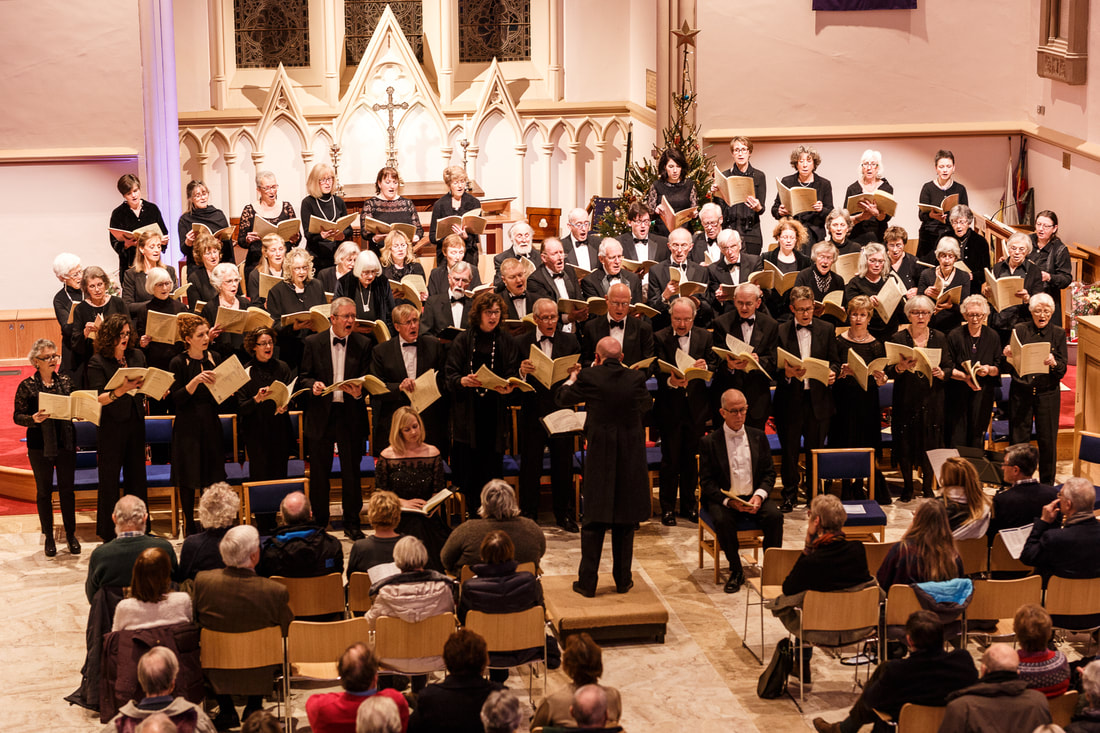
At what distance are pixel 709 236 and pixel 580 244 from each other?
1.00m

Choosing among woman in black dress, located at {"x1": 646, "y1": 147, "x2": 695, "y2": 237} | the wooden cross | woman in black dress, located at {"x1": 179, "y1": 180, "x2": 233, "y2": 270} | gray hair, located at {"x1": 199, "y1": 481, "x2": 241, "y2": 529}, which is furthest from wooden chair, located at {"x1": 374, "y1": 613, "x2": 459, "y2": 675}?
the wooden cross

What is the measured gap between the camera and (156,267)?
9.47m

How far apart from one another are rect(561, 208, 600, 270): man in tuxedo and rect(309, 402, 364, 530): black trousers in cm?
266

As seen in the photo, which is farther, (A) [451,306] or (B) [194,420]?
(A) [451,306]

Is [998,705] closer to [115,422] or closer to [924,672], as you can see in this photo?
[924,672]

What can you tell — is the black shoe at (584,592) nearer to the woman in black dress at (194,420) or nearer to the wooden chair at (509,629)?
the wooden chair at (509,629)

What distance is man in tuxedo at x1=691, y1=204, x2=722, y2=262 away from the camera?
34.0 ft

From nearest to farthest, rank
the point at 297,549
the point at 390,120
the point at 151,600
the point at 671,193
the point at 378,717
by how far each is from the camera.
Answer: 1. the point at 378,717
2. the point at 151,600
3. the point at 297,549
4. the point at 671,193
5. the point at 390,120

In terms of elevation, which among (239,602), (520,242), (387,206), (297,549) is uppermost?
(387,206)

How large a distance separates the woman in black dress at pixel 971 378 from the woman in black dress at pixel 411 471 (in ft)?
12.3

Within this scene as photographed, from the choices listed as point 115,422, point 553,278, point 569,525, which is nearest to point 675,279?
point 553,278

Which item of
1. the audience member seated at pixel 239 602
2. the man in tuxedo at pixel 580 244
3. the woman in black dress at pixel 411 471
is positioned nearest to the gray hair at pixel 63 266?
the woman in black dress at pixel 411 471

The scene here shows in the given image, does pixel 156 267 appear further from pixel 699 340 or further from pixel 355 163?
pixel 355 163

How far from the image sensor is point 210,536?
6.50 m
